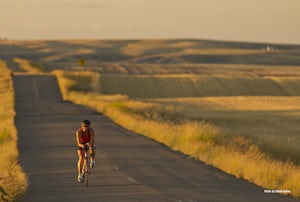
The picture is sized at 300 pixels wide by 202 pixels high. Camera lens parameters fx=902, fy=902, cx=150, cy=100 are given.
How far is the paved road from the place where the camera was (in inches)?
675

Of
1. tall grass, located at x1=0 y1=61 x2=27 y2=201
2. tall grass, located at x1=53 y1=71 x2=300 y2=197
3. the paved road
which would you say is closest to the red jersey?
the paved road

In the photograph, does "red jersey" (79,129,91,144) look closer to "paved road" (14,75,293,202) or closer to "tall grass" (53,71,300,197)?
"paved road" (14,75,293,202)

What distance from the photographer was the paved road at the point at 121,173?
17141mm

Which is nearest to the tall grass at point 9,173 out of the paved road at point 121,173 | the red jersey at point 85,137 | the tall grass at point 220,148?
the paved road at point 121,173

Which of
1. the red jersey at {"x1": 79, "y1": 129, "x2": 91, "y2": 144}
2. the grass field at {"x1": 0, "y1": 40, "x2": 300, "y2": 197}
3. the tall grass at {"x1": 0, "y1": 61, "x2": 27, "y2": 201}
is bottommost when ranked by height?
the grass field at {"x1": 0, "y1": 40, "x2": 300, "y2": 197}

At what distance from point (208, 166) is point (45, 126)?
20376 millimetres

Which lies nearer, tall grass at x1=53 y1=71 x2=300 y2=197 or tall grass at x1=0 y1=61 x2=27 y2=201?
tall grass at x1=0 y1=61 x2=27 y2=201

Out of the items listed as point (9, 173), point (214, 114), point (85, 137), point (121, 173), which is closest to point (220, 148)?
point (121, 173)

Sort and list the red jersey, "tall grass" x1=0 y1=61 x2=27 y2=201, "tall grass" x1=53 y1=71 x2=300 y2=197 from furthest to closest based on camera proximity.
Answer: "tall grass" x1=53 y1=71 x2=300 y2=197 < the red jersey < "tall grass" x1=0 y1=61 x2=27 y2=201

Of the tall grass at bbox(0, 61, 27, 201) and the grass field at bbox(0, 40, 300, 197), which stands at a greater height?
the tall grass at bbox(0, 61, 27, 201)

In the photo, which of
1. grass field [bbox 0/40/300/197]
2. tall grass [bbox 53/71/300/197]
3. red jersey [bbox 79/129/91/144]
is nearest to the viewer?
red jersey [bbox 79/129/91/144]

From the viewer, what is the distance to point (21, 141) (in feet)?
107

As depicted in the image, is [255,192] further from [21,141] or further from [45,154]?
[21,141]

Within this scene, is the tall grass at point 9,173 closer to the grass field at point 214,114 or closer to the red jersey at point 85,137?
the red jersey at point 85,137
